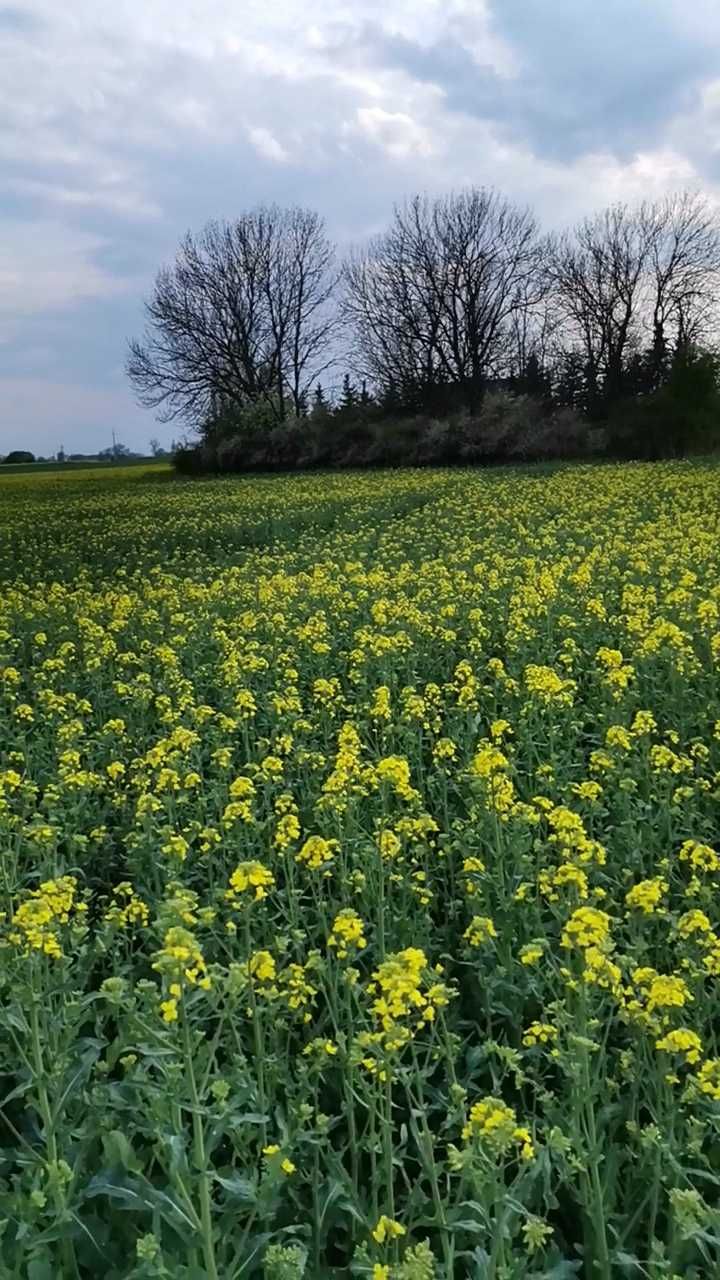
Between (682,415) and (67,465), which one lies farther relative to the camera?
(67,465)

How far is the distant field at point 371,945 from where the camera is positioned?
2734 millimetres

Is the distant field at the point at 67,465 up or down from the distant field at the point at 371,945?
up

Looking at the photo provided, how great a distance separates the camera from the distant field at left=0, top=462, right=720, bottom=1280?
2734 mm

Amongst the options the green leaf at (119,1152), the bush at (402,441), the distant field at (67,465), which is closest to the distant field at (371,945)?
the green leaf at (119,1152)

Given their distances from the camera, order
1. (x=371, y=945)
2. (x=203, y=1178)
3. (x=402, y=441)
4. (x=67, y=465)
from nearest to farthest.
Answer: (x=203, y=1178) < (x=371, y=945) < (x=402, y=441) < (x=67, y=465)

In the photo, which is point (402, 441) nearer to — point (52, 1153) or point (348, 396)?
point (348, 396)

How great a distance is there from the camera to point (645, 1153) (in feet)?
9.87

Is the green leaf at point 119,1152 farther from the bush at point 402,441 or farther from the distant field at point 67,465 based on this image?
the distant field at point 67,465

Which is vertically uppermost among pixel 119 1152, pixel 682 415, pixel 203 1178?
pixel 682 415

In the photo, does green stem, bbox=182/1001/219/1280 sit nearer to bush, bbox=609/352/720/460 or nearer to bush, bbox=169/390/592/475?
bush, bbox=609/352/720/460

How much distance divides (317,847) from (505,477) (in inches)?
1109

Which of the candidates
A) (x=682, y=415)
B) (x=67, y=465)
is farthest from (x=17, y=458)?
(x=682, y=415)

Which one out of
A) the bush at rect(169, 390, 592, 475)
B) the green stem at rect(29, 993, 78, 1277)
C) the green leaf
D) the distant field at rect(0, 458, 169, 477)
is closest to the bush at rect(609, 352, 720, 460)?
the bush at rect(169, 390, 592, 475)

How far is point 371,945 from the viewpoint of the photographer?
12.0 ft
